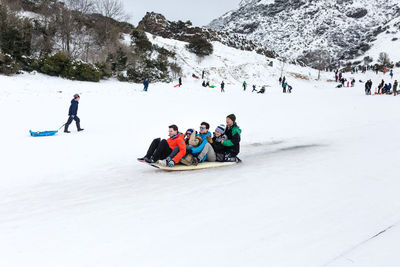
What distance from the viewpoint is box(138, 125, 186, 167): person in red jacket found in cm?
588

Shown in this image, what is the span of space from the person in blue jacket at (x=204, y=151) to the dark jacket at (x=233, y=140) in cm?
44

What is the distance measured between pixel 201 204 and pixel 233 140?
8.97 feet

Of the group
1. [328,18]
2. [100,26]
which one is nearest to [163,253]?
[100,26]

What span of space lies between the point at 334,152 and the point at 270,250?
5707 mm

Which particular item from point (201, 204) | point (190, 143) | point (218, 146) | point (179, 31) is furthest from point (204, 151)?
point (179, 31)

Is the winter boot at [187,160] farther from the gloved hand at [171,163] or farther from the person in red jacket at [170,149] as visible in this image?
the gloved hand at [171,163]

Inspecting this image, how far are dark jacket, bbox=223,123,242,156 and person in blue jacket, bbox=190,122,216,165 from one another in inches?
17.4

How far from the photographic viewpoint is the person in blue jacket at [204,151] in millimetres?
6176

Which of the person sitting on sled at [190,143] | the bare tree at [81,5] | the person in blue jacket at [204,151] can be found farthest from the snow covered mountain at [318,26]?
the person sitting on sled at [190,143]

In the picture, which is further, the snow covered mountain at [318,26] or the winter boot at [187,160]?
the snow covered mountain at [318,26]

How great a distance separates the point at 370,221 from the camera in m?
3.45

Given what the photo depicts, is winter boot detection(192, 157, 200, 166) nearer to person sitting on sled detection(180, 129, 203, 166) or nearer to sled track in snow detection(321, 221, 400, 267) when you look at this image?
person sitting on sled detection(180, 129, 203, 166)

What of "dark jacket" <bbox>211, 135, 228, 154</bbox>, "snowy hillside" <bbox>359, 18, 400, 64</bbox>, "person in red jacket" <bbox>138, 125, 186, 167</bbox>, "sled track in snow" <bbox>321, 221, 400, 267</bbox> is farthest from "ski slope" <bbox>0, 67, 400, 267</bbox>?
"snowy hillside" <bbox>359, 18, 400, 64</bbox>

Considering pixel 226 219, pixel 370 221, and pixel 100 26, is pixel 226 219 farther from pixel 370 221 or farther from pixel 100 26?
pixel 100 26
